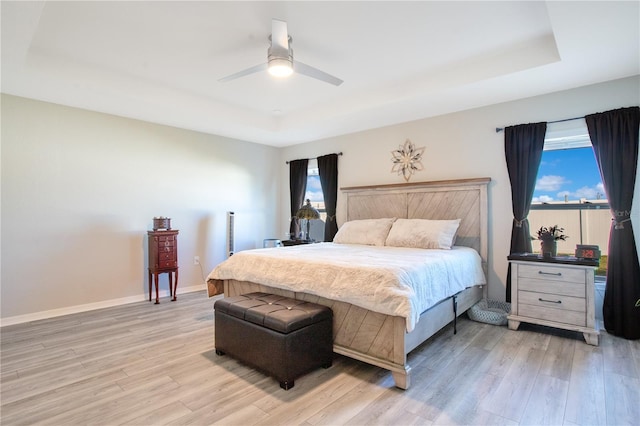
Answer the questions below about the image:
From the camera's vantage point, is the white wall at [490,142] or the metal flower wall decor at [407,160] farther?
the metal flower wall decor at [407,160]

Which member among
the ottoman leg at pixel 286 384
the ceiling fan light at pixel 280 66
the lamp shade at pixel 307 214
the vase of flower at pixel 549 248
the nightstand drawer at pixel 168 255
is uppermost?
the ceiling fan light at pixel 280 66

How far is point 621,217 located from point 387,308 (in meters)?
2.58

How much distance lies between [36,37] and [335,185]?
12.7 feet

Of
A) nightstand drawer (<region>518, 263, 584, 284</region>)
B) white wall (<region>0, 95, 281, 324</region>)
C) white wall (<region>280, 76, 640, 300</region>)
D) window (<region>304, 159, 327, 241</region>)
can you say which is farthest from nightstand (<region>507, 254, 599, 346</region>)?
white wall (<region>0, 95, 281, 324</region>)

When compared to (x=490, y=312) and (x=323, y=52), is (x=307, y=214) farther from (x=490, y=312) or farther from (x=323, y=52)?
(x=490, y=312)

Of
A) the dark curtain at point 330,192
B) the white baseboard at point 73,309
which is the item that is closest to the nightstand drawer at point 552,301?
the dark curtain at point 330,192

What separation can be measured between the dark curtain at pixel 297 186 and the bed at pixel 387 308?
3.26 ft

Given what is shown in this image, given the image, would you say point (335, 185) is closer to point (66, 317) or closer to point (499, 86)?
point (499, 86)

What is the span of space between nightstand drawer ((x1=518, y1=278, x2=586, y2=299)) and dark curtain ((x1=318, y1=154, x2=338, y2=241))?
9.18ft

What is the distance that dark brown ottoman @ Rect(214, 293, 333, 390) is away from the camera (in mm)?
2156

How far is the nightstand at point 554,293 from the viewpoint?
2.88m

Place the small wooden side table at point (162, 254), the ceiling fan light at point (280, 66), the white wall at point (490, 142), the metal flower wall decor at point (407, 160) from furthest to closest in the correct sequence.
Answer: the metal flower wall decor at point (407, 160)
the small wooden side table at point (162, 254)
the white wall at point (490, 142)
the ceiling fan light at point (280, 66)

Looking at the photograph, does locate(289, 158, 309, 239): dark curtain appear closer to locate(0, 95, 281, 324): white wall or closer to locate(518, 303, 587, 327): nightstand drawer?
locate(0, 95, 281, 324): white wall

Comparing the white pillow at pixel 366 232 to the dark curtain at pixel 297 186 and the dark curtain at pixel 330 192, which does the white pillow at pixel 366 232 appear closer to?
the dark curtain at pixel 330 192
